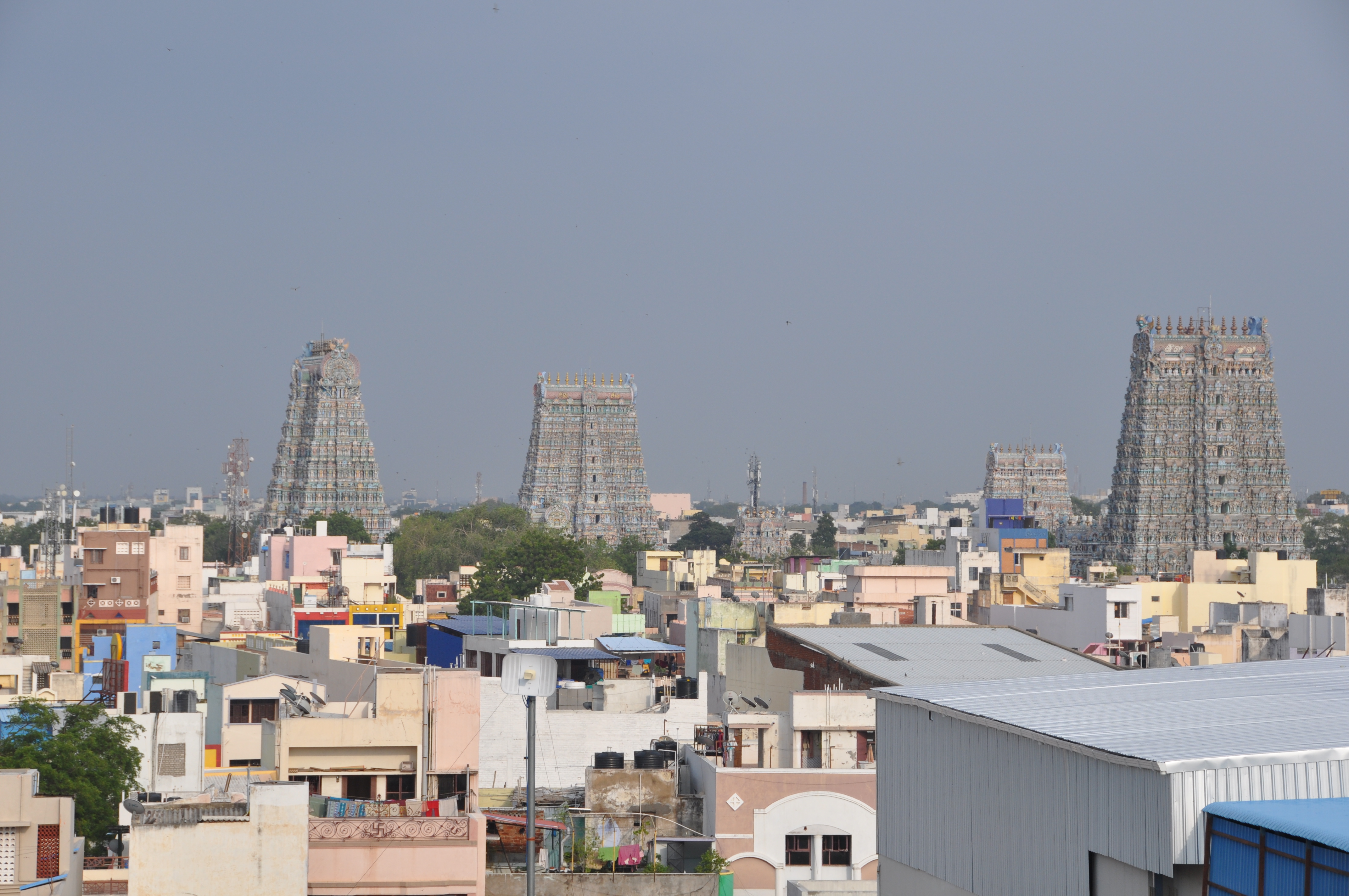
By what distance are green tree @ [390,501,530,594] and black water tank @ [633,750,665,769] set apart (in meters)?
54.4

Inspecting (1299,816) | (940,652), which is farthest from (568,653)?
(1299,816)

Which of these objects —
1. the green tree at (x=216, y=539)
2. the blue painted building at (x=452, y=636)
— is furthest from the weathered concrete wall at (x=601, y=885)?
the green tree at (x=216, y=539)

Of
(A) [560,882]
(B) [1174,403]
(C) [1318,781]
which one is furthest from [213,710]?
(B) [1174,403]

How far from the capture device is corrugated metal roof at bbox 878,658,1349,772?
32.3ft

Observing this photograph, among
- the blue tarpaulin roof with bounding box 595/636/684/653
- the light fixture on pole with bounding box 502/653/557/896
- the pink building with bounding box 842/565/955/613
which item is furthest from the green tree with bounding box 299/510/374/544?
the light fixture on pole with bounding box 502/653/557/896

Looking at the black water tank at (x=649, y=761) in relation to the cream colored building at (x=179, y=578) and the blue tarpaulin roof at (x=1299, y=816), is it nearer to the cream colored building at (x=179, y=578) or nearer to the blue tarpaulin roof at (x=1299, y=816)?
the blue tarpaulin roof at (x=1299, y=816)

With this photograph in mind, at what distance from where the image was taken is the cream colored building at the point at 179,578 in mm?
52188

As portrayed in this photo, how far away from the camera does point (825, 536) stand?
128 metres

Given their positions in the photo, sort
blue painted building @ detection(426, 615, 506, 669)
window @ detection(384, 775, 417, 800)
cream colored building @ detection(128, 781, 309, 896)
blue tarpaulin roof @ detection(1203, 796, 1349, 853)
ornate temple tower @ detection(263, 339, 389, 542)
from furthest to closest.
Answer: ornate temple tower @ detection(263, 339, 389, 542) < blue painted building @ detection(426, 615, 506, 669) < window @ detection(384, 775, 417, 800) < cream colored building @ detection(128, 781, 309, 896) < blue tarpaulin roof @ detection(1203, 796, 1349, 853)

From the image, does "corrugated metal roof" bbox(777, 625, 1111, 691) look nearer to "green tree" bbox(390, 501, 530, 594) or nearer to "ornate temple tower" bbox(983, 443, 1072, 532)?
"green tree" bbox(390, 501, 530, 594)

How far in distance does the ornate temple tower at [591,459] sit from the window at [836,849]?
281 feet

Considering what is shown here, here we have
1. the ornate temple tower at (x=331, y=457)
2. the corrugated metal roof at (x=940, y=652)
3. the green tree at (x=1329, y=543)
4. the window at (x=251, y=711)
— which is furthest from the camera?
the ornate temple tower at (x=331, y=457)

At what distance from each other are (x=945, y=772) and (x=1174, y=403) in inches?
3076

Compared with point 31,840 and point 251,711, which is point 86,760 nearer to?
point 251,711
